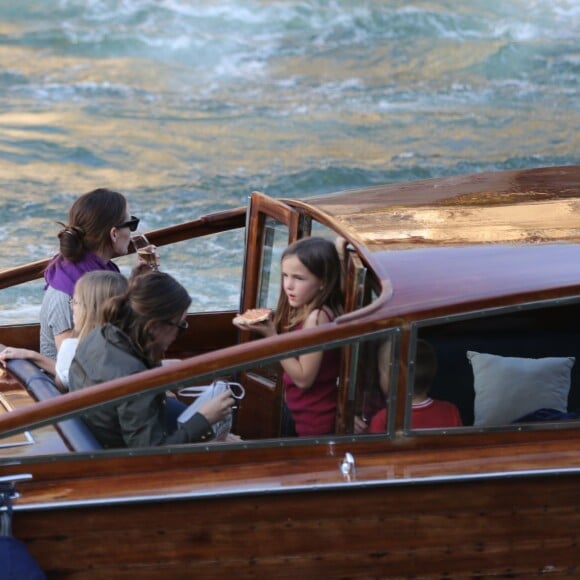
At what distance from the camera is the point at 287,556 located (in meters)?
3.66

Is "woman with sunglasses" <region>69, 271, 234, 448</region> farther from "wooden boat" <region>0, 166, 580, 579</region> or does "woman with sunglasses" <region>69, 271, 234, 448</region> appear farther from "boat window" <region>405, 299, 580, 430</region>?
"boat window" <region>405, 299, 580, 430</region>

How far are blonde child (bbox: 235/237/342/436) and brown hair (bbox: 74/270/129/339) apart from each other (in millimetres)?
472

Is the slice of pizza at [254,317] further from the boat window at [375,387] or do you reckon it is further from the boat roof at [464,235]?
the boat window at [375,387]

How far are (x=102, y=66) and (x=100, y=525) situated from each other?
Result: 58.4 ft

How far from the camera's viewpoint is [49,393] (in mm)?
4285

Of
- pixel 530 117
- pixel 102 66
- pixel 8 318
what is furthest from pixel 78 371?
pixel 102 66

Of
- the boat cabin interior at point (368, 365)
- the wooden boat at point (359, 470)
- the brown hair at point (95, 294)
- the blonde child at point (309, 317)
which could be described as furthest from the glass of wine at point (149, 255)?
the wooden boat at point (359, 470)

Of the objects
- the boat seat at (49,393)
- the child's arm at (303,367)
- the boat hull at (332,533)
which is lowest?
the boat hull at (332,533)

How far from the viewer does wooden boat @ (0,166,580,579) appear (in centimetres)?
353

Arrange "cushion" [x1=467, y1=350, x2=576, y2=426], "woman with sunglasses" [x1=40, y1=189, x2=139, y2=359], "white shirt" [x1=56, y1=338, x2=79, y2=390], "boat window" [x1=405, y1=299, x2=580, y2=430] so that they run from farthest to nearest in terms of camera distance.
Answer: "woman with sunglasses" [x1=40, y1=189, x2=139, y2=359] < "white shirt" [x1=56, y1=338, x2=79, y2=390] < "cushion" [x1=467, y1=350, x2=576, y2=426] < "boat window" [x1=405, y1=299, x2=580, y2=430]

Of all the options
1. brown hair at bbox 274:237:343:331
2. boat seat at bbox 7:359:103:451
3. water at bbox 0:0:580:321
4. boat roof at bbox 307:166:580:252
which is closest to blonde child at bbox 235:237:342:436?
brown hair at bbox 274:237:343:331

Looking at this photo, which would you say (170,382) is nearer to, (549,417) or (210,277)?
(549,417)

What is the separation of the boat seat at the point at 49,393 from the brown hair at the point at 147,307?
0.37 m

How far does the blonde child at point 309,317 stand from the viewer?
380cm
